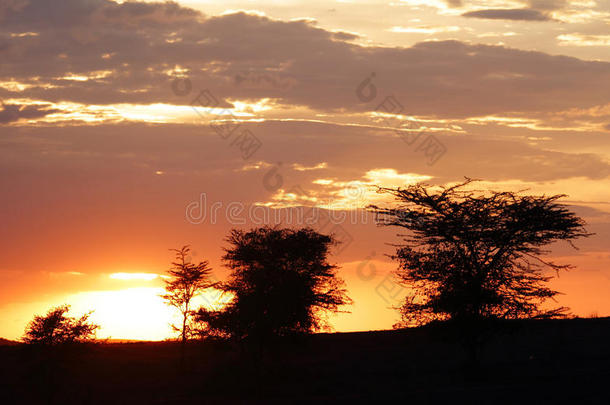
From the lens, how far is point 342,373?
46.8 metres

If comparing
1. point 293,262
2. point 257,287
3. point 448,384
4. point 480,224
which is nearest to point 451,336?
point 448,384

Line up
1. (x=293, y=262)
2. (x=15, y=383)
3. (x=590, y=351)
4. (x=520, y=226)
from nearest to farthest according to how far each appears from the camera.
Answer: (x=520, y=226) → (x=15, y=383) → (x=590, y=351) → (x=293, y=262)

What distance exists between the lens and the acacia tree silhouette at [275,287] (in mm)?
46344

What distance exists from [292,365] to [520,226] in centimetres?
1821

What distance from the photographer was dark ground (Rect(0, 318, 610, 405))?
3628cm

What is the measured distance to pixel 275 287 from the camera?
160 ft

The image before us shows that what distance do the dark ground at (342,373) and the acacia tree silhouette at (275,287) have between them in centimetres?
169

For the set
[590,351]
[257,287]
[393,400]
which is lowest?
[393,400]

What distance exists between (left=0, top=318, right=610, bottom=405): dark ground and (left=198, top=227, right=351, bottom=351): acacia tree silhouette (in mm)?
1694

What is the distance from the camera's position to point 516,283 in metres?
42.1

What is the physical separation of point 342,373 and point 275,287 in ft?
22.4

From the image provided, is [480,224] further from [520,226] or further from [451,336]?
[451,336]

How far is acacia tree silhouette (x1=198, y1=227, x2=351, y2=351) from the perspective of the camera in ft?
152

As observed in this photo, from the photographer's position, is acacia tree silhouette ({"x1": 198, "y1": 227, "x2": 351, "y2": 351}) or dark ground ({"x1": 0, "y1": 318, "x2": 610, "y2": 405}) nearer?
dark ground ({"x1": 0, "y1": 318, "x2": 610, "y2": 405})
